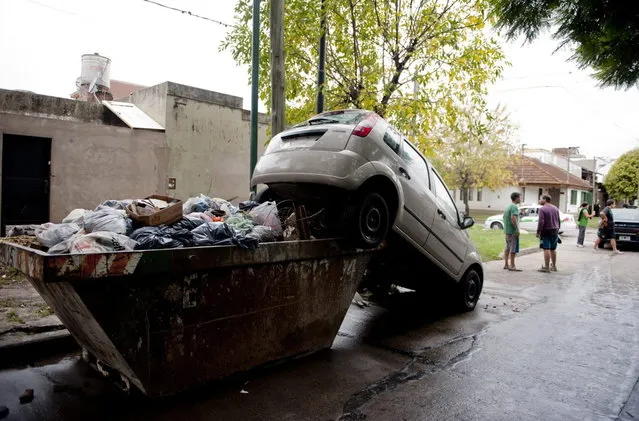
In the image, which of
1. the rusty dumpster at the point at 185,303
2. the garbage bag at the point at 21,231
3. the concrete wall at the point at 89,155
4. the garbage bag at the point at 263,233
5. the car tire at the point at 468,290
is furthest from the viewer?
the concrete wall at the point at 89,155

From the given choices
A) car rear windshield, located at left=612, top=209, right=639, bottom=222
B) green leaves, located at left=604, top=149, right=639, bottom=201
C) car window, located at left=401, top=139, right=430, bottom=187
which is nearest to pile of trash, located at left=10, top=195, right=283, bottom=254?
car window, located at left=401, top=139, right=430, bottom=187

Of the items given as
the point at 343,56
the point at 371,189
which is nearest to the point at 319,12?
the point at 343,56

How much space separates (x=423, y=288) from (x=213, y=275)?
3550 millimetres

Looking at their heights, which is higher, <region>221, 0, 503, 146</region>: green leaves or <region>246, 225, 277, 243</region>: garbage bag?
<region>221, 0, 503, 146</region>: green leaves

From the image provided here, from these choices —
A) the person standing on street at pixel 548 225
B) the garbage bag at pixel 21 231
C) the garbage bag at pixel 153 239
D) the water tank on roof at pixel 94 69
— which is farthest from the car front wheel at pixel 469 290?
the water tank on roof at pixel 94 69

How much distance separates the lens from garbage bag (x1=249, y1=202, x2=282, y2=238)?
381 centimetres

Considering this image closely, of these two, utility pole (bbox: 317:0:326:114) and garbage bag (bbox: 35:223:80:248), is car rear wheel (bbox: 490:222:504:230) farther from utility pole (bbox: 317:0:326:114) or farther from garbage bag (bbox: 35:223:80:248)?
garbage bag (bbox: 35:223:80:248)

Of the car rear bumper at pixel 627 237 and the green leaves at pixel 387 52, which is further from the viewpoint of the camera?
the car rear bumper at pixel 627 237

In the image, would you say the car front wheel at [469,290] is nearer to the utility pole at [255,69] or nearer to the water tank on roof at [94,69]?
the utility pole at [255,69]

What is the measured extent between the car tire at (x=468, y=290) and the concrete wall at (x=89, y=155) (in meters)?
7.88

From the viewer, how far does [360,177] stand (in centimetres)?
405

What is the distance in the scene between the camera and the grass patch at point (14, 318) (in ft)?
14.6

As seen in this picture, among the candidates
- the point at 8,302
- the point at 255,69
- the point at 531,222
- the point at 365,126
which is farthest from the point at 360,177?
the point at 531,222

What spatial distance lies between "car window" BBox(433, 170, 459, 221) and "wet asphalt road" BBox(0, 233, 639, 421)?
141cm
